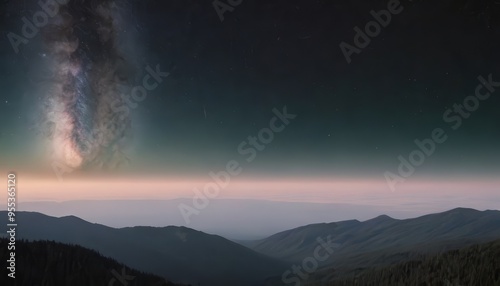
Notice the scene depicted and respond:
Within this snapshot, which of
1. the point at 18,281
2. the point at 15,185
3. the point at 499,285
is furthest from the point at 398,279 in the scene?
the point at 15,185

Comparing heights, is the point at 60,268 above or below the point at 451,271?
above

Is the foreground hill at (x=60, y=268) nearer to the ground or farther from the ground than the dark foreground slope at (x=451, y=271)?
farther from the ground

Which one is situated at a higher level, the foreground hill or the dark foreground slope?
the foreground hill

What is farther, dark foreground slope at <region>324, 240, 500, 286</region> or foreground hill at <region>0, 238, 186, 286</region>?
dark foreground slope at <region>324, 240, 500, 286</region>

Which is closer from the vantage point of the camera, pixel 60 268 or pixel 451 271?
pixel 60 268
